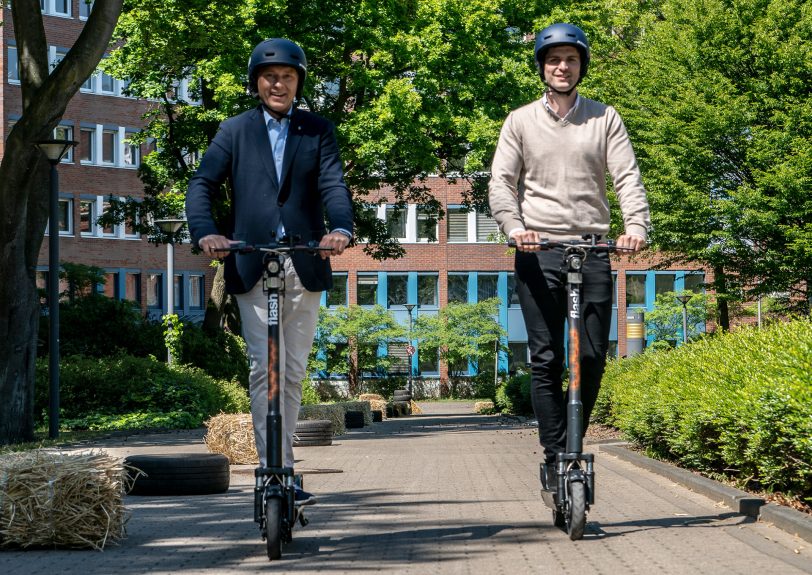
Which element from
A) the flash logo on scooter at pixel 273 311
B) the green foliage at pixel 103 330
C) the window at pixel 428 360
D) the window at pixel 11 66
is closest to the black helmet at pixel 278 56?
the flash logo on scooter at pixel 273 311

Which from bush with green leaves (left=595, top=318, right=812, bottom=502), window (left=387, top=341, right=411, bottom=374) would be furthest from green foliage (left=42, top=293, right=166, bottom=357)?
window (left=387, top=341, right=411, bottom=374)

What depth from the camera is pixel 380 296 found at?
3324 inches

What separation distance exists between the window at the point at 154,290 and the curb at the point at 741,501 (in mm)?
63471

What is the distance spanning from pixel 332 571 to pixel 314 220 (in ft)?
5.85

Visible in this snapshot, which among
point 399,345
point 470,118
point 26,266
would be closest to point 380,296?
point 399,345

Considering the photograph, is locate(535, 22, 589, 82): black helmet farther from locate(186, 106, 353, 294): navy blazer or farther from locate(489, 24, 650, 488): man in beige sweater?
locate(186, 106, 353, 294): navy blazer

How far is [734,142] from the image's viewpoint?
107ft

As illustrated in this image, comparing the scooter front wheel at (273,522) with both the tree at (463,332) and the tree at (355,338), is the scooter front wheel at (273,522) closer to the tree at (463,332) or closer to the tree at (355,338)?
the tree at (355,338)

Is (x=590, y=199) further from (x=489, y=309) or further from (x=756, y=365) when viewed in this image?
(x=489, y=309)

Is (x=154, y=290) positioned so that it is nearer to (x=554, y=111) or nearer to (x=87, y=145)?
(x=87, y=145)

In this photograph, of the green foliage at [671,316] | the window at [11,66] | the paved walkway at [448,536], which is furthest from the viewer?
the green foliage at [671,316]

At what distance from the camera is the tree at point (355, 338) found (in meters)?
76.8

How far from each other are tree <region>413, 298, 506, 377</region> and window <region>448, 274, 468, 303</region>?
4.48m

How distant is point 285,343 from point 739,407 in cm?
344
